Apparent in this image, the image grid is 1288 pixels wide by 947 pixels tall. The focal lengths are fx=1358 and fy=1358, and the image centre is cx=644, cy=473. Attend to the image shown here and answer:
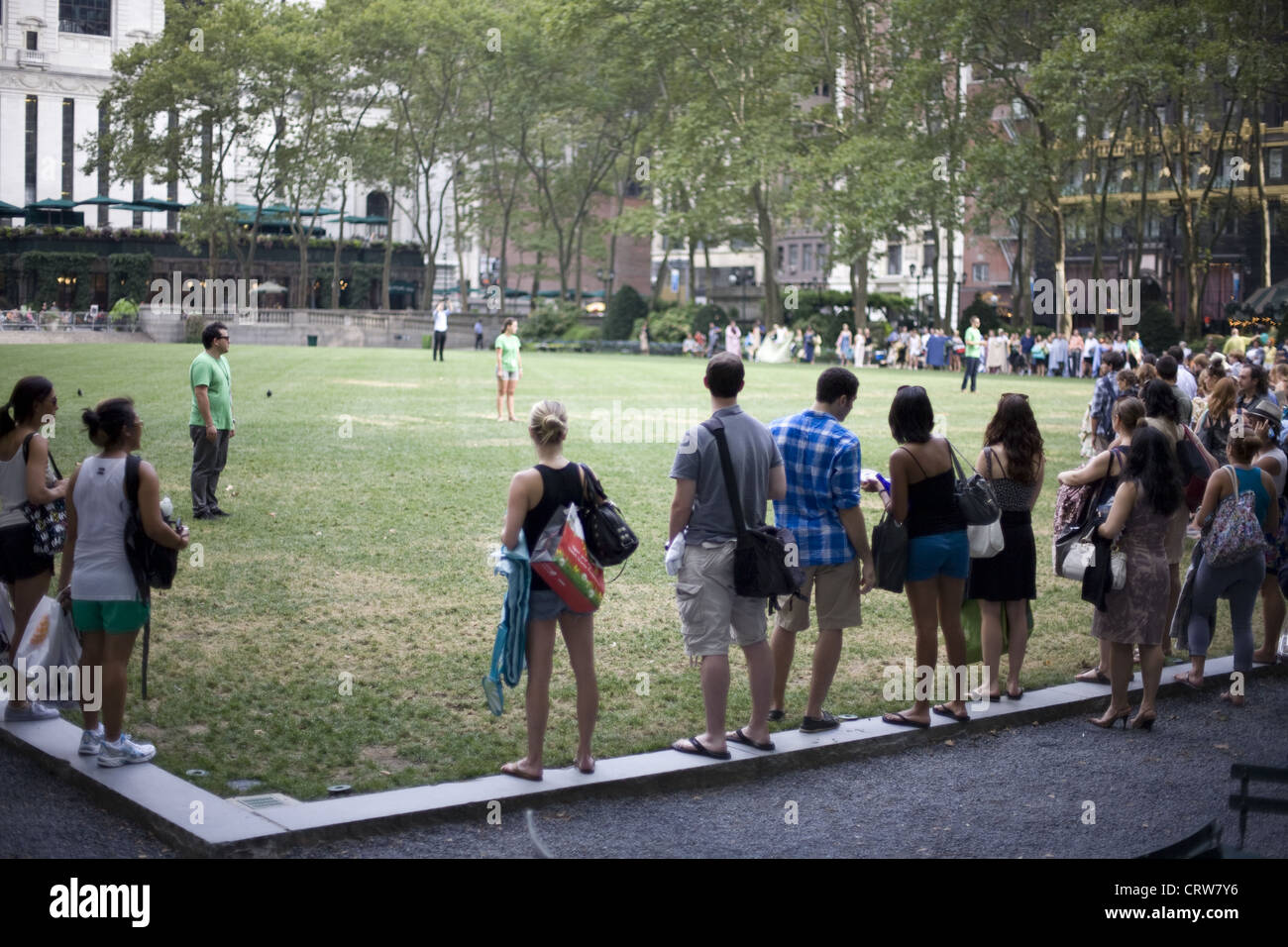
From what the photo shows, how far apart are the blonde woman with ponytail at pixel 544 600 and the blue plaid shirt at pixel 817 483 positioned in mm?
1488

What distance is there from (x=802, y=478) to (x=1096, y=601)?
2115 millimetres

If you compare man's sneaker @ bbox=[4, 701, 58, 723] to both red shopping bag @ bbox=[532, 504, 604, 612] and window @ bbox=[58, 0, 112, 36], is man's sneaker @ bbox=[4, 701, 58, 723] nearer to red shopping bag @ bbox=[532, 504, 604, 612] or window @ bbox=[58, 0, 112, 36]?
red shopping bag @ bbox=[532, 504, 604, 612]

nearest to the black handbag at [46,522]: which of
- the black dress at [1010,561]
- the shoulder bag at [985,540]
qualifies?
the shoulder bag at [985,540]

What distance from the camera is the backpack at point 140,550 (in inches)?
280

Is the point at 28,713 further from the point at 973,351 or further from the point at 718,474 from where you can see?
the point at 973,351

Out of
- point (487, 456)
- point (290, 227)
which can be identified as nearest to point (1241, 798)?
point (487, 456)

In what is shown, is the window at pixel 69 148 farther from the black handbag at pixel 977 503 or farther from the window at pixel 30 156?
the black handbag at pixel 977 503

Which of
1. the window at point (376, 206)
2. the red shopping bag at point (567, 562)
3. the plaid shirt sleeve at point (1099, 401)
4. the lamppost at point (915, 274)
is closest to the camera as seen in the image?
the red shopping bag at point (567, 562)

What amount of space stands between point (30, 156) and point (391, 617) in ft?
209

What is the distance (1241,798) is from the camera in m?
5.55

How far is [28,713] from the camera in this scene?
7.95 meters

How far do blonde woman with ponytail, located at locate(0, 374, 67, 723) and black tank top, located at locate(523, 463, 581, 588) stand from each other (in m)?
2.99

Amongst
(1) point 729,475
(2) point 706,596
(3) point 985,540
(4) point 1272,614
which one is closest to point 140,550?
(2) point 706,596
